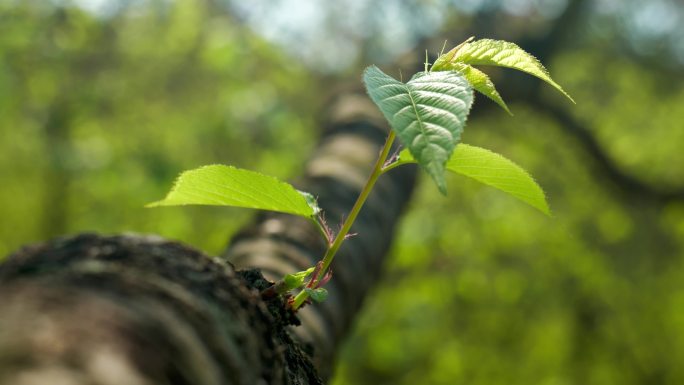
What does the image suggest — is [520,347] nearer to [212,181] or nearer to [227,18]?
[227,18]

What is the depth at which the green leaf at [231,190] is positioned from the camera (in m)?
1.12

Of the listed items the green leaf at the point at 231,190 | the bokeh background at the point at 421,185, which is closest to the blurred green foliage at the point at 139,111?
the bokeh background at the point at 421,185

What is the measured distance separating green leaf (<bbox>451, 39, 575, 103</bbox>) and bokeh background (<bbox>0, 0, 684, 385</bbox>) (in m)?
7.09

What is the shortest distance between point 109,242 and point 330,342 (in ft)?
4.05

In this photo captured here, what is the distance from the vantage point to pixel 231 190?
3.74 ft

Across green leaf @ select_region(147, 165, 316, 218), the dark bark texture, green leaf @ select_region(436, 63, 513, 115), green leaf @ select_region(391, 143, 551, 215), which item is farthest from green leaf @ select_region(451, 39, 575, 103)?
the dark bark texture

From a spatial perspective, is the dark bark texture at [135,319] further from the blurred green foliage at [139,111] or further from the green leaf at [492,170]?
the blurred green foliage at [139,111]

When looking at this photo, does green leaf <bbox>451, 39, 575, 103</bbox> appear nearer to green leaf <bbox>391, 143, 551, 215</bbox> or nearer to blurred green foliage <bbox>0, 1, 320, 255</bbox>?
green leaf <bbox>391, 143, 551, 215</bbox>

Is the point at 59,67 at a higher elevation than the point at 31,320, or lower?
lower

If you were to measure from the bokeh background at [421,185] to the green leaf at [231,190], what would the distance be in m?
7.05

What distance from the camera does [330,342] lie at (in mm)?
2002

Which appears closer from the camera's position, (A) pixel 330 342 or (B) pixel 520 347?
(A) pixel 330 342

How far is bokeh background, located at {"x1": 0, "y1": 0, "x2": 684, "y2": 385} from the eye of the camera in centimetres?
932

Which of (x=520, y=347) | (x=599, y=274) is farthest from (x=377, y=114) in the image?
(x=520, y=347)
